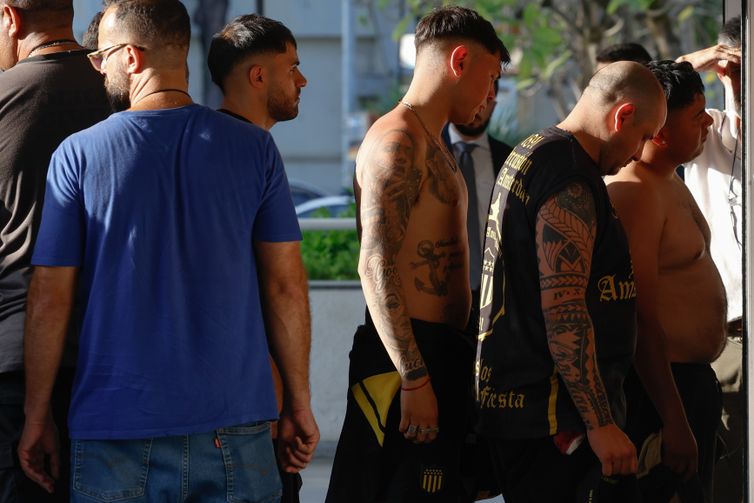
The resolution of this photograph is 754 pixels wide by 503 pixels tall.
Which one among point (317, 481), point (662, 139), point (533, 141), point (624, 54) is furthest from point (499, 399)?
point (317, 481)

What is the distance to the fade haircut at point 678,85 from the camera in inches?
154

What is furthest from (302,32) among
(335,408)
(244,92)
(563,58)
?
(244,92)

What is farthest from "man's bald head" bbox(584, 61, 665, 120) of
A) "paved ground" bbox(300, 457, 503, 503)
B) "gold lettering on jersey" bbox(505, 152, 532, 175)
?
"paved ground" bbox(300, 457, 503, 503)

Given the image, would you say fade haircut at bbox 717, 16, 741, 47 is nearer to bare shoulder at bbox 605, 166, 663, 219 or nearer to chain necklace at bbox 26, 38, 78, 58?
bare shoulder at bbox 605, 166, 663, 219

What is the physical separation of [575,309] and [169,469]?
1.12 meters

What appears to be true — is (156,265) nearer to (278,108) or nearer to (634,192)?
(278,108)

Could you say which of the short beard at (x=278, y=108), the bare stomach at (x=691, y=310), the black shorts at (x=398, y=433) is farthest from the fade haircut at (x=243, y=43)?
the bare stomach at (x=691, y=310)

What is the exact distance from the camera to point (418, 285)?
3465mm

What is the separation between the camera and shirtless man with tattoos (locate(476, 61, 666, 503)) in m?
3.20

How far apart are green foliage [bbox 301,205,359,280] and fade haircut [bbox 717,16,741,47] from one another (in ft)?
11.5

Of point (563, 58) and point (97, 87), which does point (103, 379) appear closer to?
point (97, 87)

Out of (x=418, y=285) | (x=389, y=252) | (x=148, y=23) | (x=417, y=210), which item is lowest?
(x=418, y=285)

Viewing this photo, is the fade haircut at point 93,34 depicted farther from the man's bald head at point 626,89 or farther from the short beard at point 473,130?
the short beard at point 473,130

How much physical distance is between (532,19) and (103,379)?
9946mm
